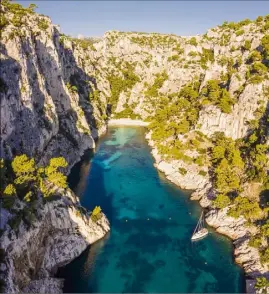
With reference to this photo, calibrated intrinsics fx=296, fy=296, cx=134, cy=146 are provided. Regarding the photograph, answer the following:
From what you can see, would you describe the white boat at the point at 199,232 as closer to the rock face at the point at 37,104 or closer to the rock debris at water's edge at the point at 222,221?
the rock debris at water's edge at the point at 222,221

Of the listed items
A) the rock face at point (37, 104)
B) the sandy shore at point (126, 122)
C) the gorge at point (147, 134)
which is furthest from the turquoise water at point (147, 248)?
the sandy shore at point (126, 122)

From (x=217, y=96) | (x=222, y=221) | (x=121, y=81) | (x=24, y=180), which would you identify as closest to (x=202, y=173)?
(x=222, y=221)

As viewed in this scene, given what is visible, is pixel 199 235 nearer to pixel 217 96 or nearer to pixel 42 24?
pixel 217 96

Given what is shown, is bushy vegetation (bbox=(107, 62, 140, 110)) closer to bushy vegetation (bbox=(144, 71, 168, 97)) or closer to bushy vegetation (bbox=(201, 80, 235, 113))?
bushy vegetation (bbox=(144, 71, 168, 97))

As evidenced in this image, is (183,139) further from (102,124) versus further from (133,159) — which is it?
(102,124)

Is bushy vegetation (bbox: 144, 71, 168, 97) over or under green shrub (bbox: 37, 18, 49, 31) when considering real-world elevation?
under

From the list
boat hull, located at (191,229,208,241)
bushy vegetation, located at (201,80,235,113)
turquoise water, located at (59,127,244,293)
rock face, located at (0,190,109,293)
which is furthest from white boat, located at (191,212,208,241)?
bushy vegetation, located at (201,80,235,113)

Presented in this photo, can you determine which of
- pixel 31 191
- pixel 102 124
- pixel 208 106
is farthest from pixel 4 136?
pixel 102 124
